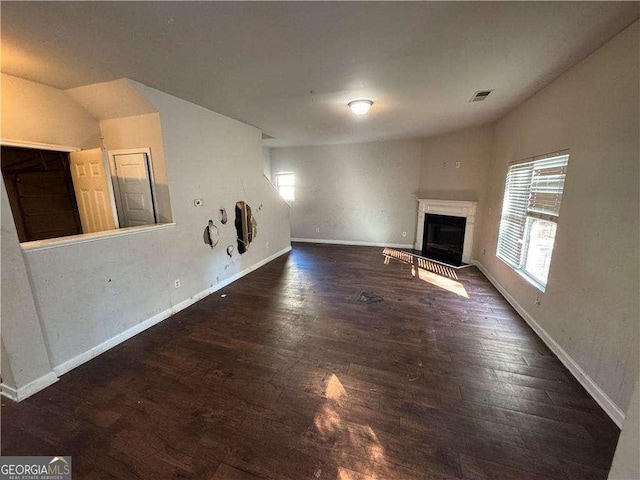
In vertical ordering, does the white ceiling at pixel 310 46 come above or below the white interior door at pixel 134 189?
above

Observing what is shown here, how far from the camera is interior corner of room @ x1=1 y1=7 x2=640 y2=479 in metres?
1.73

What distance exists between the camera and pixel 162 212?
3.00 metres

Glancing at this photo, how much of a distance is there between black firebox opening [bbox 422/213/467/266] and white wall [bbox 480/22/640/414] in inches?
101

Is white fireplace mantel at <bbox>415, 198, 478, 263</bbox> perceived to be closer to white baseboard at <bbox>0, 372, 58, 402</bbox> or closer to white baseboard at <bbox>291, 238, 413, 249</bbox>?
white baseboard at <bbox>291, 238, 413, 249</bbox>

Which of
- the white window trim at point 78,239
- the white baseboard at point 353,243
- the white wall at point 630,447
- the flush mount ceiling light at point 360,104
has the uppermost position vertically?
the flush mount ceiling light at point 360,104

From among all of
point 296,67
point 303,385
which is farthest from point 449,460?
point 296,67

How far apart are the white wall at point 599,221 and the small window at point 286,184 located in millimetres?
5366

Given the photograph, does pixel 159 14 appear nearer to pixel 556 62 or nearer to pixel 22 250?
pixel 22 250

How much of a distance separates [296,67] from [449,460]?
10.0ft

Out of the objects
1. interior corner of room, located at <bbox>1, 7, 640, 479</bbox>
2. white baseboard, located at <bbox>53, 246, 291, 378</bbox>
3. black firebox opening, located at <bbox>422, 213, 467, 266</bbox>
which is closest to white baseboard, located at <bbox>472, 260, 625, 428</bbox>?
interior corner of room, located at <bbox>1, 7, 640, 479</bbox>

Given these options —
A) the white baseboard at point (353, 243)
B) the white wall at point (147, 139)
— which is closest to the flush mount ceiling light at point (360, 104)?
the white wall at point (147, 139)

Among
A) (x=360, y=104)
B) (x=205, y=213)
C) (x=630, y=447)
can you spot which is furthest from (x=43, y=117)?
(x=630, y=447)

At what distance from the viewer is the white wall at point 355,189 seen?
5.96 metres

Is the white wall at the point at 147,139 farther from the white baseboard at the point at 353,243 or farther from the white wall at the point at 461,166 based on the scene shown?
the white wall at the point at 461,166
